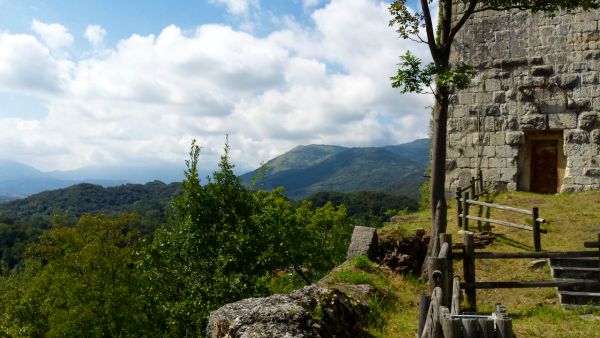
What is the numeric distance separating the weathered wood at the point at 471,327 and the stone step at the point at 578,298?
21.0 feet

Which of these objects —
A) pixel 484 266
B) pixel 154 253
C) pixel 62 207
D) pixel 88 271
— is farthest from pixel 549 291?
pixel 62 207

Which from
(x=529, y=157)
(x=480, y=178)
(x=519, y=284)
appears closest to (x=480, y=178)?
(x=480, y=178)

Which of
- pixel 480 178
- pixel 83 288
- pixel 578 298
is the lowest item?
pixel 83 288

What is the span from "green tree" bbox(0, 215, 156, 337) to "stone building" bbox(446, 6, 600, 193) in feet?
60.9

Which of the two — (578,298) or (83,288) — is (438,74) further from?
(83,288)

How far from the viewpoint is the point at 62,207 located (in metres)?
197

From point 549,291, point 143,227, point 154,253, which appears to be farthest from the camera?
point 143,227

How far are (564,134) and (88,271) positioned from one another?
2722 centimetres

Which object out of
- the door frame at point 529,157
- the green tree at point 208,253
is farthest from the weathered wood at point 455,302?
the door frame at point 529,157

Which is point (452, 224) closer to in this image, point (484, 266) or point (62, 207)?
point (484, 266)

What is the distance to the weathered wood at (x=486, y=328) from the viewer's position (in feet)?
15.1

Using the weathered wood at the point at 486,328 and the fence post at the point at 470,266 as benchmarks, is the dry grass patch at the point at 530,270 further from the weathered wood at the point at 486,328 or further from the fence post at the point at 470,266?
the weathered wood at the point at 486,328

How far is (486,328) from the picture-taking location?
460cm

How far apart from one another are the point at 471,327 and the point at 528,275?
27.6 feet
